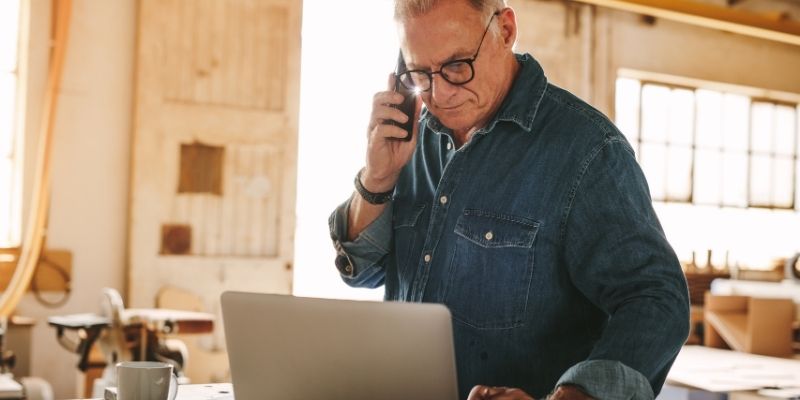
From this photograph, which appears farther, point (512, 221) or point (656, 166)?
point (656, 166)

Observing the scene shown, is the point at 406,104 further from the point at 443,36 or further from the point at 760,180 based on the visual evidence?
the point at 760,180

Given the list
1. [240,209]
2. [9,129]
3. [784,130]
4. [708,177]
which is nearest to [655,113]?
[708,177]

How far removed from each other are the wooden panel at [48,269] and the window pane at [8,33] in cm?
105

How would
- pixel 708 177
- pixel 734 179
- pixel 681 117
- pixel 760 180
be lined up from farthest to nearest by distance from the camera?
pixel 760 180 < pixel 734 179 < pixel 708 177 < pixel 681 117

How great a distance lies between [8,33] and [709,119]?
17.5 feet

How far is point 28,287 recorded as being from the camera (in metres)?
4.75

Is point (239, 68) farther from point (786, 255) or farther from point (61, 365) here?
point (786, 255)

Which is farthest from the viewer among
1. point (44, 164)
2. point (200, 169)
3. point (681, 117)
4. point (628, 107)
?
point (681, 117)

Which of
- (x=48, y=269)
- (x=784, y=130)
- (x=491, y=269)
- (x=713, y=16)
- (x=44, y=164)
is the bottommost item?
(x=48, y=269)

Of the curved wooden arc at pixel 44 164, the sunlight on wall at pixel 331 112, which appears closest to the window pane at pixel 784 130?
the sunlight on wall at pixel 331 112

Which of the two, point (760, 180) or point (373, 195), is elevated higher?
point (760, 180)

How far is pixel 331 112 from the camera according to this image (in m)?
5.88

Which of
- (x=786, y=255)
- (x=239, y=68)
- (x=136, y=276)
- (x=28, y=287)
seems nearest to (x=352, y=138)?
(x=239, y=68)

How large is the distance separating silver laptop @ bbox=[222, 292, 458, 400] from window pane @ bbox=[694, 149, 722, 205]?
6.34 m
